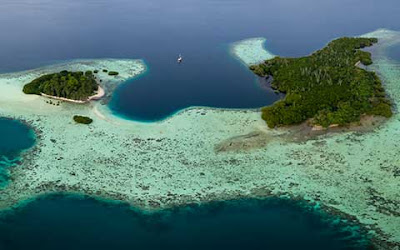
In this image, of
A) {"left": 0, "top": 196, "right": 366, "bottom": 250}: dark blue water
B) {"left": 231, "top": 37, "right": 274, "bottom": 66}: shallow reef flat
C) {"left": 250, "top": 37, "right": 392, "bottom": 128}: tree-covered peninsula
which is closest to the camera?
{"left": 0, "top": 196, "right": 366, "bottom": 250}: dark blue water

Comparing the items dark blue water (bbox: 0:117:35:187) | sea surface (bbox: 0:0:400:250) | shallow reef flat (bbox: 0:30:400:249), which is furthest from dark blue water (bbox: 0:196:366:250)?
dark blue water (bbox: 0:117:35:187)

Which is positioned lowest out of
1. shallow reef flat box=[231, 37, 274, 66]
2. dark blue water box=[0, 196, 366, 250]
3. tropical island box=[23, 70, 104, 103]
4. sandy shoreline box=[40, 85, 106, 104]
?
dark blue water box=[0, 196, 366, 250]

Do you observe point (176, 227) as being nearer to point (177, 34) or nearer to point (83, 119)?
point (83, 119)

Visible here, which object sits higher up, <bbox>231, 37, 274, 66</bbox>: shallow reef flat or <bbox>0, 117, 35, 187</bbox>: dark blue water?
<bbox>231, 37, 274, 66</bbox>: shallow reef flat

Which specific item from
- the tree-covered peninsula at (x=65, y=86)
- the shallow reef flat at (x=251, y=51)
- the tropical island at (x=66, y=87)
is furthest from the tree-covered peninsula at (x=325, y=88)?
the tree-covered peninsula at (x=65, y=86)

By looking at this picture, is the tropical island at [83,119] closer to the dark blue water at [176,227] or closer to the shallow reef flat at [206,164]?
the shallow reef flat at [206,164]

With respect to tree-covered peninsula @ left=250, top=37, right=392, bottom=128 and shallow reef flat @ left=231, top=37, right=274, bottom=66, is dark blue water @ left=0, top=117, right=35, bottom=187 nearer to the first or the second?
tree-covered peninsula @ left=250, top=37, right=392, bottom=128

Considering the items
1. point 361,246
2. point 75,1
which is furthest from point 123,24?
point 361,246
